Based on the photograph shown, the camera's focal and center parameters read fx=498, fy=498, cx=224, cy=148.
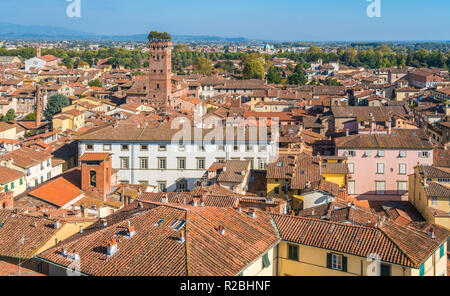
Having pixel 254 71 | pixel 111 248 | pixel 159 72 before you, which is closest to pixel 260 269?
pixel 111 248

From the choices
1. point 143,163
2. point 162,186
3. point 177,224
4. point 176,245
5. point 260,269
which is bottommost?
point 162,186

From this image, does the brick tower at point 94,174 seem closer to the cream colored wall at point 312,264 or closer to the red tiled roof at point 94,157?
the red tiled roof at point 94,157

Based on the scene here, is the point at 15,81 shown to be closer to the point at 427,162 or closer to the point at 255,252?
the point at 427,162

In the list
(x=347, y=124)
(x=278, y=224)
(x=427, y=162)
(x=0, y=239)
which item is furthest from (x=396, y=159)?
(x=0, y=239)

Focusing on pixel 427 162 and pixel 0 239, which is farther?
pixel 427 162

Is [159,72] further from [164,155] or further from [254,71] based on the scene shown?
[164,155]

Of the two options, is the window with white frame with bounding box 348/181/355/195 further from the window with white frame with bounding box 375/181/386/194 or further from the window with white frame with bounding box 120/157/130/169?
the window with white frame with bounding box 120/157/130/169
